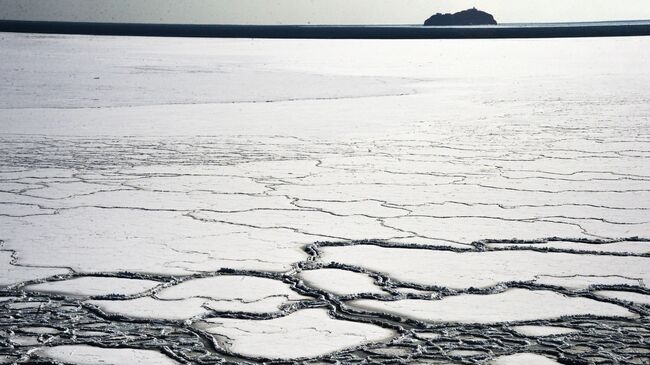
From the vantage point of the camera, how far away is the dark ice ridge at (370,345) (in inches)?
52.8

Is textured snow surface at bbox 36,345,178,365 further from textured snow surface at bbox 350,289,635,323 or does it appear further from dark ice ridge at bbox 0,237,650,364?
textured snow surface at bbox 350,289,635,323

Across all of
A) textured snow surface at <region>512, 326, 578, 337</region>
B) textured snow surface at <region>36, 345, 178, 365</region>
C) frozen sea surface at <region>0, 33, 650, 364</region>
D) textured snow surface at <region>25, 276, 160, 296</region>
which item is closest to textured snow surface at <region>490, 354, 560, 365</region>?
frozen sea surface at <region>0, 33, 650, 364</region>

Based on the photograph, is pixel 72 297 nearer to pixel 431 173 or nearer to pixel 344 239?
pixel 344 239

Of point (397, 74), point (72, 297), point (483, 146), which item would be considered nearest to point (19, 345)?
point (72, 297)

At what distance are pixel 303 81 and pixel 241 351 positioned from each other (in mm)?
7684

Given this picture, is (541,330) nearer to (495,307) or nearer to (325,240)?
(495,307)

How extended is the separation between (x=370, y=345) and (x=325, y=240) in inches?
29.7

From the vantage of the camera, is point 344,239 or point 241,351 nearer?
point 241,351

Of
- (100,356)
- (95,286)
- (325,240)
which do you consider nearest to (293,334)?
(100,356)

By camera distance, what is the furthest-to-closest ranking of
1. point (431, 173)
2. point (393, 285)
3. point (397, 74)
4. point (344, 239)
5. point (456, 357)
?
point (397, 74)
point (431, 173)
point (344, 239)
point (393, 285)
point (456, 357)

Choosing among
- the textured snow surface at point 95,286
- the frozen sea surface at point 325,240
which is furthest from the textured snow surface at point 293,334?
the textured snow surface at point 95,286

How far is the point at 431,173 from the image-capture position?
126 inches

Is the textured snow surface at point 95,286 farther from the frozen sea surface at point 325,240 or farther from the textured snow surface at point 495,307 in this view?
the textured snow surface at point 495,307

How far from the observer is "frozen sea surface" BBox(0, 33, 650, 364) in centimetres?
144
